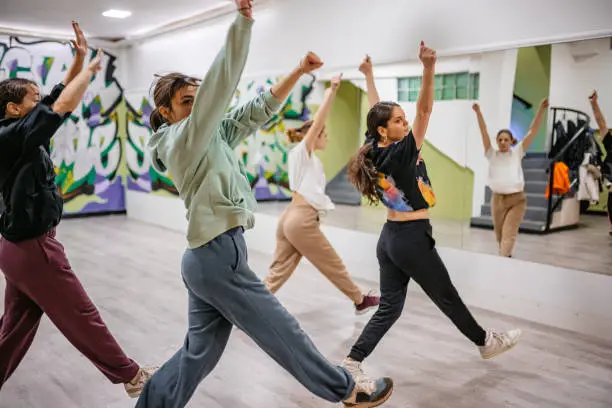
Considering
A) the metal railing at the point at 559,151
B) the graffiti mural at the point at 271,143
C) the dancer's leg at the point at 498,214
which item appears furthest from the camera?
the graffiti mural at the point at 271,143

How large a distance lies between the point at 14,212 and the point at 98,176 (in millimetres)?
7343

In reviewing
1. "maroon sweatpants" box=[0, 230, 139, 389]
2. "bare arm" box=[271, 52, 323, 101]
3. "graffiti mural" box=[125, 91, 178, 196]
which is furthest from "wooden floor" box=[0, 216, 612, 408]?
"graffiti mural" box=[125, 91, 178, 196]

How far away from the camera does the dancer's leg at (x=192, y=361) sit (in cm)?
194

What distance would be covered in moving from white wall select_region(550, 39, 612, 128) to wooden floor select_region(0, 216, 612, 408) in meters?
1.50

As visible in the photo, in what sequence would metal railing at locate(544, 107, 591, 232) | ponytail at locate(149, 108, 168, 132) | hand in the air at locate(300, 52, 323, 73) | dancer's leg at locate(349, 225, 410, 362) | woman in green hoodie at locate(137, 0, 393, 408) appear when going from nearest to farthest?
woman in green hoodie at locate(137, 0, 393, 408) → hand in the air at locate(300, 52, 323, 73) → ponytail at locate(149, 108, 168, 132) → dancer's leg at locate(349, 225, 410, 362) → metal railing at locate(544, 107, 591, 232)

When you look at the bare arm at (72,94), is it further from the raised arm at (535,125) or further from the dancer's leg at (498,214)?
the dancer's leg at (498,214)

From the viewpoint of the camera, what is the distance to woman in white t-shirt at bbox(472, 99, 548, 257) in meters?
4.09

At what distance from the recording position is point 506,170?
4.17m

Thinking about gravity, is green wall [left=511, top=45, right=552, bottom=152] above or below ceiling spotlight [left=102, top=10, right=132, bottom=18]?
below

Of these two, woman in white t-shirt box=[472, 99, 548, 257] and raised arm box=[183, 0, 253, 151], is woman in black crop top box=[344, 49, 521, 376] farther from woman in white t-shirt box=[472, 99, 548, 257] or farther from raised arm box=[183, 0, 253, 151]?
woman in white t-shirt box=[472, 99, 548, 257]

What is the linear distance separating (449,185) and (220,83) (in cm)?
333

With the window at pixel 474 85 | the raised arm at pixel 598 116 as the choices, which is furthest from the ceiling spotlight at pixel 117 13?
the raised arm at pixel 598 116

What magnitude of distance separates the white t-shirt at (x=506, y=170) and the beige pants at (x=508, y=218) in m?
0.05

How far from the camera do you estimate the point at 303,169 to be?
386cm
